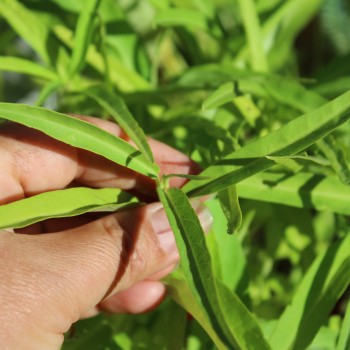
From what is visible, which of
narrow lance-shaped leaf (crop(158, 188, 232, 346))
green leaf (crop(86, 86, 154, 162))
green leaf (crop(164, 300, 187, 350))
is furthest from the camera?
green leaf (crop(164, 300, 187, 350))

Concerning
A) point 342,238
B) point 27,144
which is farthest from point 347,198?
point 27,144

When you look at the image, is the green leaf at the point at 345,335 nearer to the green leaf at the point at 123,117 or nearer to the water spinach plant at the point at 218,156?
the water spinach plant at the point at 218,156

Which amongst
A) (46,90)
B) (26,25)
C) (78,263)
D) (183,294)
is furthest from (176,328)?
(26,25)

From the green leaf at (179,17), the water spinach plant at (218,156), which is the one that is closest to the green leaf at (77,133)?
the water spinach plant at (218,156)

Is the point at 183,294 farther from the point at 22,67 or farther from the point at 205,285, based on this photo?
the point at 22,67

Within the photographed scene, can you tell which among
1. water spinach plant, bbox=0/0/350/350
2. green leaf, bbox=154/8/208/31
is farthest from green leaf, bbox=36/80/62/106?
green leaf, bbox=154/8/208/31

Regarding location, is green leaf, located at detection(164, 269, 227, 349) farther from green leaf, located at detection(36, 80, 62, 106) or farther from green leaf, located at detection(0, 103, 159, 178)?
green leaf, located at detection(36, 80, 62, 106)
